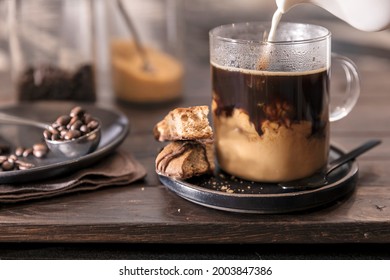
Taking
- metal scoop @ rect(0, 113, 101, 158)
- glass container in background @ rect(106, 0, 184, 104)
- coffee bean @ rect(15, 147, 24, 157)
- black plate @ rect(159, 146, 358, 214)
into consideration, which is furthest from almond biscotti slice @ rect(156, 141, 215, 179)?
glass container in background @ rect(106, 0, 184, 104)

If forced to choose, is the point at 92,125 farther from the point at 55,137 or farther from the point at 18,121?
the point at 18,121

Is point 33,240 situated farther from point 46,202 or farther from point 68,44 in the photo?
point 68,44

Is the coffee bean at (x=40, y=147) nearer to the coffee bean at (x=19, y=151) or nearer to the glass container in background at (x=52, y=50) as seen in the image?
the coffee bean at (x=19, y=151)

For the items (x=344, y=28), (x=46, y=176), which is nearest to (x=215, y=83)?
(x=46, y=176)

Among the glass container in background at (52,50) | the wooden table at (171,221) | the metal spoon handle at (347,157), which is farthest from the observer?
the glass container in background at (52,50)

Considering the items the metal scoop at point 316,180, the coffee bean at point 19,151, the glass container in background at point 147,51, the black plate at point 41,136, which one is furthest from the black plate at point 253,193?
the glass container in background at point 147,51

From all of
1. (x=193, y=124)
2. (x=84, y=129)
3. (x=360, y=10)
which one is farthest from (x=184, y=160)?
(x=360, y=10)
